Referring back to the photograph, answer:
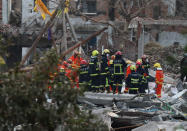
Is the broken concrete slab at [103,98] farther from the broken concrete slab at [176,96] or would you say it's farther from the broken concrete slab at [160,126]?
the broken concrete slab at [160,126]

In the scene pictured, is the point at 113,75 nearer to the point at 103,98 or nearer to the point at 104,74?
the point at 104,74

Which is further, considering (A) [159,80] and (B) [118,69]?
(A) [159,80]

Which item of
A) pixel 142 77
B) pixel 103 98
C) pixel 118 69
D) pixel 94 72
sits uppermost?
pixel 118 69

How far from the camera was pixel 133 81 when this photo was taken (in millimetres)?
13906

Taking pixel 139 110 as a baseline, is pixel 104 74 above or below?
above

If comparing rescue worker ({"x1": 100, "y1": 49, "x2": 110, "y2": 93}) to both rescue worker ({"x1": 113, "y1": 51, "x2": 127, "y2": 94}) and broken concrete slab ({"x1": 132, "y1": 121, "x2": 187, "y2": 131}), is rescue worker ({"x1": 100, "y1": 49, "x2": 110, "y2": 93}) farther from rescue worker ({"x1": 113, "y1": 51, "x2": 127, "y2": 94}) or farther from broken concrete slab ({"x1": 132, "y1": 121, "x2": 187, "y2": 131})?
broken concrete slab ({"x1": 132, "y1": 121, "x2": 187, "y2": 131})

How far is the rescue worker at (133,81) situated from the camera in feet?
→ 45.6

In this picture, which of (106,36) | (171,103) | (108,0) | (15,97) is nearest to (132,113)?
(171,103)

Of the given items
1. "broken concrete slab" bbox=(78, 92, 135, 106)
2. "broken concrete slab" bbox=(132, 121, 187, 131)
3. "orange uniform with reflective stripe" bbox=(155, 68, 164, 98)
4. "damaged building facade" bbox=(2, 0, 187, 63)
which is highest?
"damaged building facade" bbox=(2, 0, 187, 63)

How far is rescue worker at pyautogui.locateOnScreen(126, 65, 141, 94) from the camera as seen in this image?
13898 millimetres

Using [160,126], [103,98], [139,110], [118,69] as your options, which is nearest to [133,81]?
[118,69]

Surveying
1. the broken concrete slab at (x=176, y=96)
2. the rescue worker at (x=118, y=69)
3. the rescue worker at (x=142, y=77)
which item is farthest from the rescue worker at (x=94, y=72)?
the broken concrete slab at (x=176, y=96)

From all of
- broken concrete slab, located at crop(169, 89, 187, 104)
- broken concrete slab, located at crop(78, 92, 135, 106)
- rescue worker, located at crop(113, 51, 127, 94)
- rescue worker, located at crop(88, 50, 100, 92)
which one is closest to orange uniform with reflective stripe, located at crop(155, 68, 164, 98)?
broken concrete slab, located at crop(169, 89, 187, 104)

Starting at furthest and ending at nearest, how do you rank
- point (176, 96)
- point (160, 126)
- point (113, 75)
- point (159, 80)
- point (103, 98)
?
point (159, 80)
point (113, 75)
point (176, 96)
point (103, 98)
point (160, 126)
